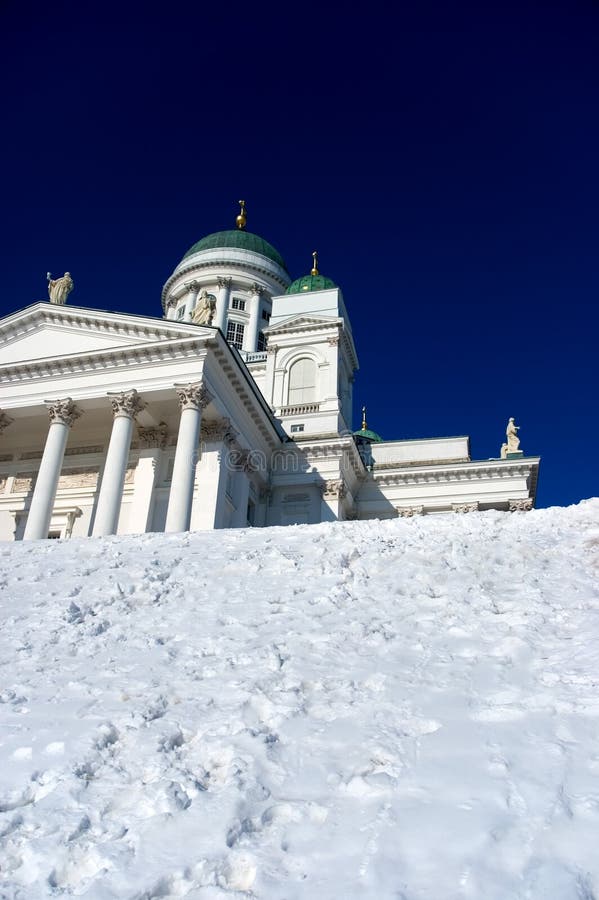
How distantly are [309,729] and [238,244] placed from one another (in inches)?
2043

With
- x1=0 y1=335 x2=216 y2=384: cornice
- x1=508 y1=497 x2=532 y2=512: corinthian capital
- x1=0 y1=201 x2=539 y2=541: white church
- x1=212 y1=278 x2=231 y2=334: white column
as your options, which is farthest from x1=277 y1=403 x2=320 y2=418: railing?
x1=212 y1=278 x2=231 y2=334: white column

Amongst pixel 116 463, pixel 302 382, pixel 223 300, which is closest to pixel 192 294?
pixel 223 300

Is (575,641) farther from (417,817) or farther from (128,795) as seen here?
(128,795)

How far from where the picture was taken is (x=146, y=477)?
28641 millimetres

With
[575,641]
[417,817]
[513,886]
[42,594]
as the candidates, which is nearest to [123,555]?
[42,594]

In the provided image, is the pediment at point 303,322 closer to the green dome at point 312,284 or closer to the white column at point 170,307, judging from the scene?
the green dome at point 312,284

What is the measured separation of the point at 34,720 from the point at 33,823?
1613 mm

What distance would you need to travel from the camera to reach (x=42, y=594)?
10.5 metres

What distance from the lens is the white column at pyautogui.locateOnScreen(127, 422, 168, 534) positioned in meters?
27.8

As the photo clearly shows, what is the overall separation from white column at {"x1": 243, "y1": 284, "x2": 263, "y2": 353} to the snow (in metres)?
39.6

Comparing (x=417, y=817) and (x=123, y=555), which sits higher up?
(x=123, y=555)

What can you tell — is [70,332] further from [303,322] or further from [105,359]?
[303,322]

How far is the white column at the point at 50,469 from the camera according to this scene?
25.0m

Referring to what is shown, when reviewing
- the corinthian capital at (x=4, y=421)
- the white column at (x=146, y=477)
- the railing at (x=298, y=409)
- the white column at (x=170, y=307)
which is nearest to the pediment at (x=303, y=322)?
the railing at (x=298, y=409)
